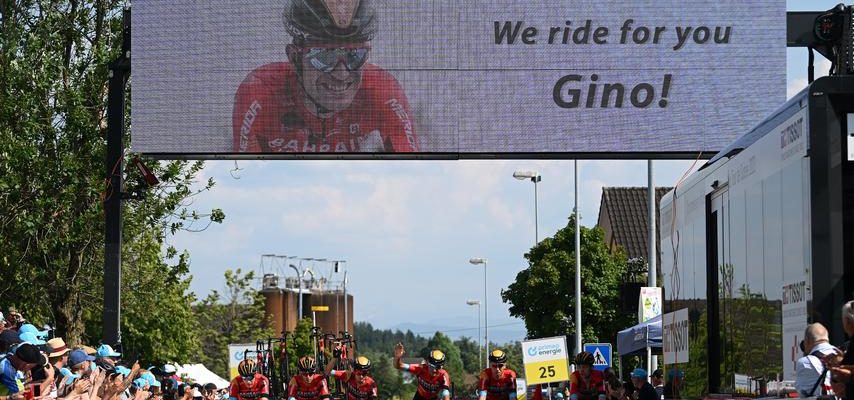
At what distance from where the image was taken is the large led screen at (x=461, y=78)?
20094 mm

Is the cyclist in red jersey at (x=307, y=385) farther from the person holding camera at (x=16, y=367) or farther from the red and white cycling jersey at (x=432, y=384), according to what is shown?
the person holding camera at (x=16, y=367)

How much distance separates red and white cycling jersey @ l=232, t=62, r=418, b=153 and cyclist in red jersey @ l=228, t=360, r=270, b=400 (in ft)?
26.4

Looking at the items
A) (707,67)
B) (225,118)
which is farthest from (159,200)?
(707,67)

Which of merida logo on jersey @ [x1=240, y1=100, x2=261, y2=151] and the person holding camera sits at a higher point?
merida logo on jersey @ [x1=240, y1=100, x2=261, y2=151]

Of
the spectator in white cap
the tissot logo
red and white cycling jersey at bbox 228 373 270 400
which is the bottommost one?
red and white cycling jersey at bbox 228 373 270 400

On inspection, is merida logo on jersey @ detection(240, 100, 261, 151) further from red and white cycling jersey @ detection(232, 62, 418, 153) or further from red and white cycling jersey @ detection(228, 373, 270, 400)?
red and white cycling jersey @ detection(228, 373, 270, 400)

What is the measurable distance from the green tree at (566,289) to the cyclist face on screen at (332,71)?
90.1 feet

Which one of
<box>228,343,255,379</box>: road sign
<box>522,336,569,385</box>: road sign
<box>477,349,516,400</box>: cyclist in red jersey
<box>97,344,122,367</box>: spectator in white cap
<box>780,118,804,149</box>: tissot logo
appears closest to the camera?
<box>780,118,804,149</box>: tissot logo

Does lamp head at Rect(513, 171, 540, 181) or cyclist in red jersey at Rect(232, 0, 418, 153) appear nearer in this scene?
cyclist in red jersey at Rect(232, 0, 418, 153)

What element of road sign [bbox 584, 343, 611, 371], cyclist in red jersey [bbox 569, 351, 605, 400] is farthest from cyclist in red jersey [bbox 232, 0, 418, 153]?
road sign [bbox 584, 343, 611, 371]

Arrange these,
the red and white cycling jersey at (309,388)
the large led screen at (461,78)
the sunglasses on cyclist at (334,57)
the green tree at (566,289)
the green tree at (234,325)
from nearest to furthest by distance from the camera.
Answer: the large led screen at (461,78), the sunglasses on cyclist at (334,57), the red and white cycling jersey at (309,388), the green tree at (566,289), the green tree at (234,325)

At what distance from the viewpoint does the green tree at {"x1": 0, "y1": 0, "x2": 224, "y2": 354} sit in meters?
22.8

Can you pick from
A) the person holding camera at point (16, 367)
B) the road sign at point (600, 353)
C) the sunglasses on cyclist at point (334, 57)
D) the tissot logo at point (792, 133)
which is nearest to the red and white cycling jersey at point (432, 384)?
the sunglasses on cyclist at point (334, 57)

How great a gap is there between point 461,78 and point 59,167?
720 cm
